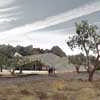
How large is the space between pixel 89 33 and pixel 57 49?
66.3 metres

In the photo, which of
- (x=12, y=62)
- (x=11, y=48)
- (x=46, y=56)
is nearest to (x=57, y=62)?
(x=46, y=56)

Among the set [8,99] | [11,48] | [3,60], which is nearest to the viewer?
[8,99]

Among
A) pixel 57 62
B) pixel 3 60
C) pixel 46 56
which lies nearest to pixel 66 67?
pixel 57 62

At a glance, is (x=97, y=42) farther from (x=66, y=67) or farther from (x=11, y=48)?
(x=11, y=48)

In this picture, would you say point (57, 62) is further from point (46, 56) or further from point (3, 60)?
point (3, 60)

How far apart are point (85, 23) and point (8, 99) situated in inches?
679

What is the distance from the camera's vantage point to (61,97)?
451 inches

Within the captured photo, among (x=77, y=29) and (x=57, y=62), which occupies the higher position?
(x=77, y=29)


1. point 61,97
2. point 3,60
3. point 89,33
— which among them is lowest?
point 61,97

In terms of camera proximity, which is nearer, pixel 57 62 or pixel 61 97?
pixel 61 97

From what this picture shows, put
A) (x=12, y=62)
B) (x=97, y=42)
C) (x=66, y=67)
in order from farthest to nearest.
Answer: (x=66, y=67)
(x=12, y=62)
(x=97, y=42)

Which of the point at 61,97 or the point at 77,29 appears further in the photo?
the point at 77,29

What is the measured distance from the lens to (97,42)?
2416 cm

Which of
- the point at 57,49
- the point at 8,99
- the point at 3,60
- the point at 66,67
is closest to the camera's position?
the point at 8,99
